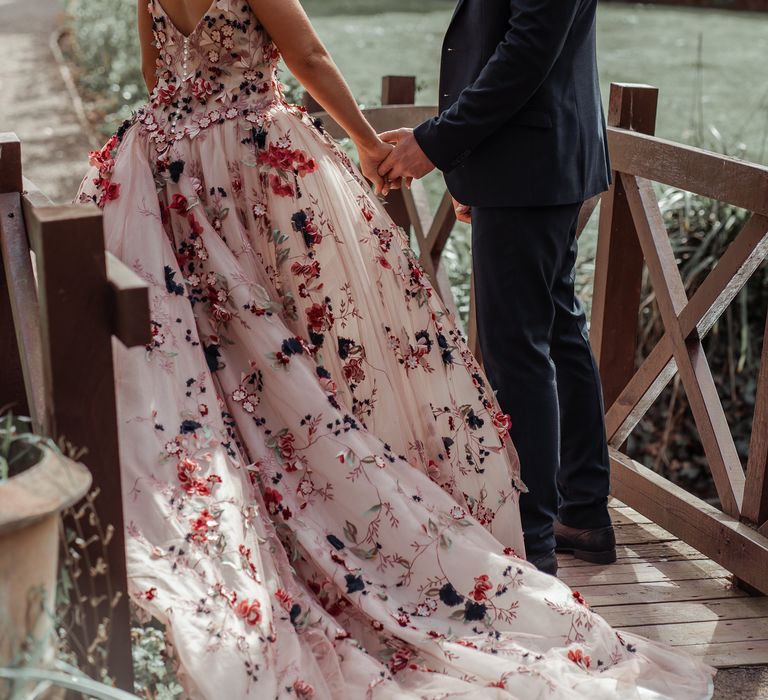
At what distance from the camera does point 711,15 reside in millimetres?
16891

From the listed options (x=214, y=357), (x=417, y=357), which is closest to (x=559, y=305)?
(x=417, y=357)

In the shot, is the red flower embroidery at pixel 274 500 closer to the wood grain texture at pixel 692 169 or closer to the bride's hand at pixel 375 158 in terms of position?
the bride's hand at pixel 375 158

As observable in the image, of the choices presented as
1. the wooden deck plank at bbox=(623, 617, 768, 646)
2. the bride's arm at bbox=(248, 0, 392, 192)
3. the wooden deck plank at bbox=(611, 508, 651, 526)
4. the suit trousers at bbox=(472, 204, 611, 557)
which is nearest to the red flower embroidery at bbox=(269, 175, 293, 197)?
the bride's arm at bbox=(248, 0, 392, 192)

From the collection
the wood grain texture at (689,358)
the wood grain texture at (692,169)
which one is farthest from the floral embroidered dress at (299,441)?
the wood grain texture at (692,169)

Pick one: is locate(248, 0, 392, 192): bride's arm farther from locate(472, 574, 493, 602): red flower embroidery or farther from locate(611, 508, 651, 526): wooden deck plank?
locate(611, 508, 651, 526): wooden deck plank

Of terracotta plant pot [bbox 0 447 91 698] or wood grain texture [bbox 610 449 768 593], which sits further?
wood grain texture [bbox 610 449 768 593]

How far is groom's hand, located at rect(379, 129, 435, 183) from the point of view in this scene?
2.66m

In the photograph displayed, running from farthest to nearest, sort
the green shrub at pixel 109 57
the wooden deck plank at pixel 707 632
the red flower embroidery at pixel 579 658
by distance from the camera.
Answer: the green shrub at pixel 109 57
the wooden deck plank at pixel 707 632
the red flower embroidery at pixel 579 658

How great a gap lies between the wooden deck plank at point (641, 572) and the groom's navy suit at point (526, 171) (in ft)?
0.58

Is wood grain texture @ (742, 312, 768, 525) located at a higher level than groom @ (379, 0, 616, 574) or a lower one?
lower

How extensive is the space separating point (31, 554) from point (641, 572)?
1916 mm

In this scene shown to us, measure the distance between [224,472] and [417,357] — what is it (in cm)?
65

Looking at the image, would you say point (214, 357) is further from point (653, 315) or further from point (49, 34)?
point (49, 34)

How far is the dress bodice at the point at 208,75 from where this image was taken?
→ 8.18ft
